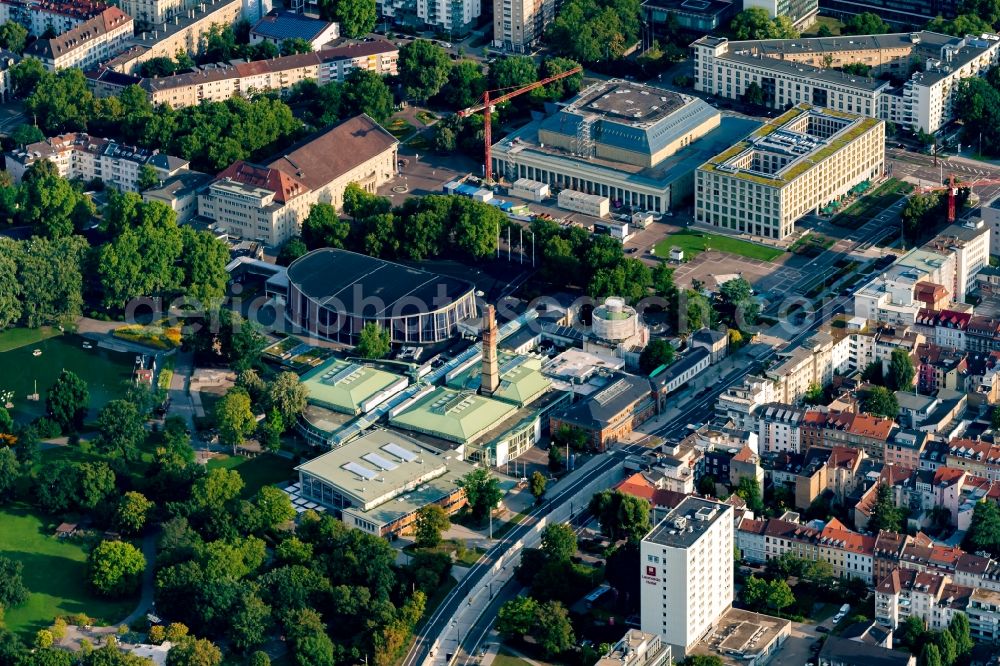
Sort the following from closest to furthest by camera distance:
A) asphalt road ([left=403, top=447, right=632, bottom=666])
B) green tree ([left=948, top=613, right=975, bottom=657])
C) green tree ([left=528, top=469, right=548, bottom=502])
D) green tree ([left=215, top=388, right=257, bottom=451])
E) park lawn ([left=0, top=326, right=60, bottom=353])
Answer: green tree ([left=948, top=613, right=975, bottom=657]) → asphalt road ([left=403, top=447, right=632, bottom=666]) → green tree ([left=528, top=469, right=548, bottom=502]) → green tree ([left=215, top=388, right=257, bottom=451]) → park lawn ([left=0, top=326, right=60, bottom=353])

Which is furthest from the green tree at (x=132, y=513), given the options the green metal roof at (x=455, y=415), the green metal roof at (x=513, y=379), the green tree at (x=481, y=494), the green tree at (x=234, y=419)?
the green metal roof at (x=513, y=379)

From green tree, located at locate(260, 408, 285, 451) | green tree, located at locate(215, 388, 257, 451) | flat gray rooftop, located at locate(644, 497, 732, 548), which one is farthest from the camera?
green tree, located at locate(260, 408, 285, 451)

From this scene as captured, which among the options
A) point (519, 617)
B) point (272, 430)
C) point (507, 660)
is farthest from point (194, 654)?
point (272, 430)

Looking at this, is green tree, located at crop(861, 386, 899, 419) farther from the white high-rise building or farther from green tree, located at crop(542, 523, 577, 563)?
green tree, located at crop(542, 523, 577, 563)

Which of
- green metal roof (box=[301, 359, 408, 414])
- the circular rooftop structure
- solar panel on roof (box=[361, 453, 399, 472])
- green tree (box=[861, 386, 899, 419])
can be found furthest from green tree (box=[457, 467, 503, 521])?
green tree (box=[861, 386, 899, 419])

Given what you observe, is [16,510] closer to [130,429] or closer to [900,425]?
[130,429]

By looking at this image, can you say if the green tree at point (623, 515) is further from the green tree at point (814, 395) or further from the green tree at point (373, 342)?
the green tree at point (373, 342)
